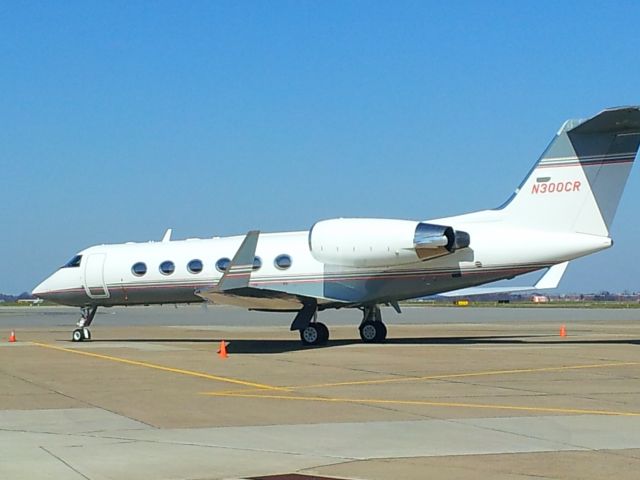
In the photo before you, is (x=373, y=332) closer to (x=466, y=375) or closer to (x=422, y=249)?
(x=422, y=249)

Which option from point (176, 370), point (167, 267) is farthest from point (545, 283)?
point (176, 370)

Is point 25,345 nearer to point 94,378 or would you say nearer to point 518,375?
point 94,378

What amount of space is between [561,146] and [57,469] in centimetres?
1951

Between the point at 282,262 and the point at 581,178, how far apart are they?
8.91 meters

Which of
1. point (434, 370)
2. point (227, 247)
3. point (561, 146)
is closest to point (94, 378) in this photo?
point (434, 370)

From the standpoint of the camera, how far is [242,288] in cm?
2500

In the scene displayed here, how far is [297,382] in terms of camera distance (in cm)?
1702

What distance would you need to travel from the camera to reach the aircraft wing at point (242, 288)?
81.9 ft

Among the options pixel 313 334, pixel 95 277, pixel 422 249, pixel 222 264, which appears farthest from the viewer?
pixel 95 277

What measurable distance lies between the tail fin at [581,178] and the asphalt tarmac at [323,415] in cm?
369

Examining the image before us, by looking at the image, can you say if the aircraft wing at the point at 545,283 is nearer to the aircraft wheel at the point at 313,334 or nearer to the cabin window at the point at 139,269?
the aircraft wheel at the point at 313,334

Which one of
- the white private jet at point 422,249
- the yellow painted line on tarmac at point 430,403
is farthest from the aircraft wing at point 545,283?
the yellow painted line on tarmac at point 430,403

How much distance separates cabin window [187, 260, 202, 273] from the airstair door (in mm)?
3275

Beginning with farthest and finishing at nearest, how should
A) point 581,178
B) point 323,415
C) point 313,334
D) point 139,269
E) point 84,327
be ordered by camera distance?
point 84,327 < point 139,269 < point 313,334 < point 581,178 < point 323,415
